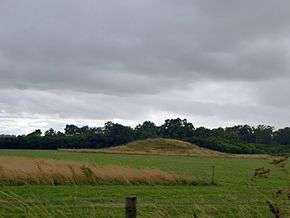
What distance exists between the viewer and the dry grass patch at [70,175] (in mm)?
26312

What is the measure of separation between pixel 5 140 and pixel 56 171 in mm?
136413

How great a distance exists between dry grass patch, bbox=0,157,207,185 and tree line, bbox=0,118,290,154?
324 feet

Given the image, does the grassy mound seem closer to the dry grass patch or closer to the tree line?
the tree line

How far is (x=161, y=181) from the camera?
97.3 feet

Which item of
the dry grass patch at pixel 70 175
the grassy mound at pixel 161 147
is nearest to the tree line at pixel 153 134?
the grassy mound at pixel 161 147

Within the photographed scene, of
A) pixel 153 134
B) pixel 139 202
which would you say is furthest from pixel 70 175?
pixel 153 134

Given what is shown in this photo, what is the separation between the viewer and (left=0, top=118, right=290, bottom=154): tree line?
496 ft

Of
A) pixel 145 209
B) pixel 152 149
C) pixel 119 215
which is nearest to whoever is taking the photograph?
pixel 145 209

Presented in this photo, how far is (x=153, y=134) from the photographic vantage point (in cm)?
19525

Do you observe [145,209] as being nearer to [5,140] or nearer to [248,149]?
[248,149]

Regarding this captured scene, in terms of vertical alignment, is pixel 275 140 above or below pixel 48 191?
above

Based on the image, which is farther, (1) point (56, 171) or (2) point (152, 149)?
(2) point (152, 149)

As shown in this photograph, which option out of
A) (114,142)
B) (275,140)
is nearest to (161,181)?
(114,142)

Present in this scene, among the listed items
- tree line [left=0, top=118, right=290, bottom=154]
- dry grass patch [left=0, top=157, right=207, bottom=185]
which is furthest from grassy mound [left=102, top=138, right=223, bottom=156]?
dry grass patch [left=0, top=157, right=207, bottom=185]
